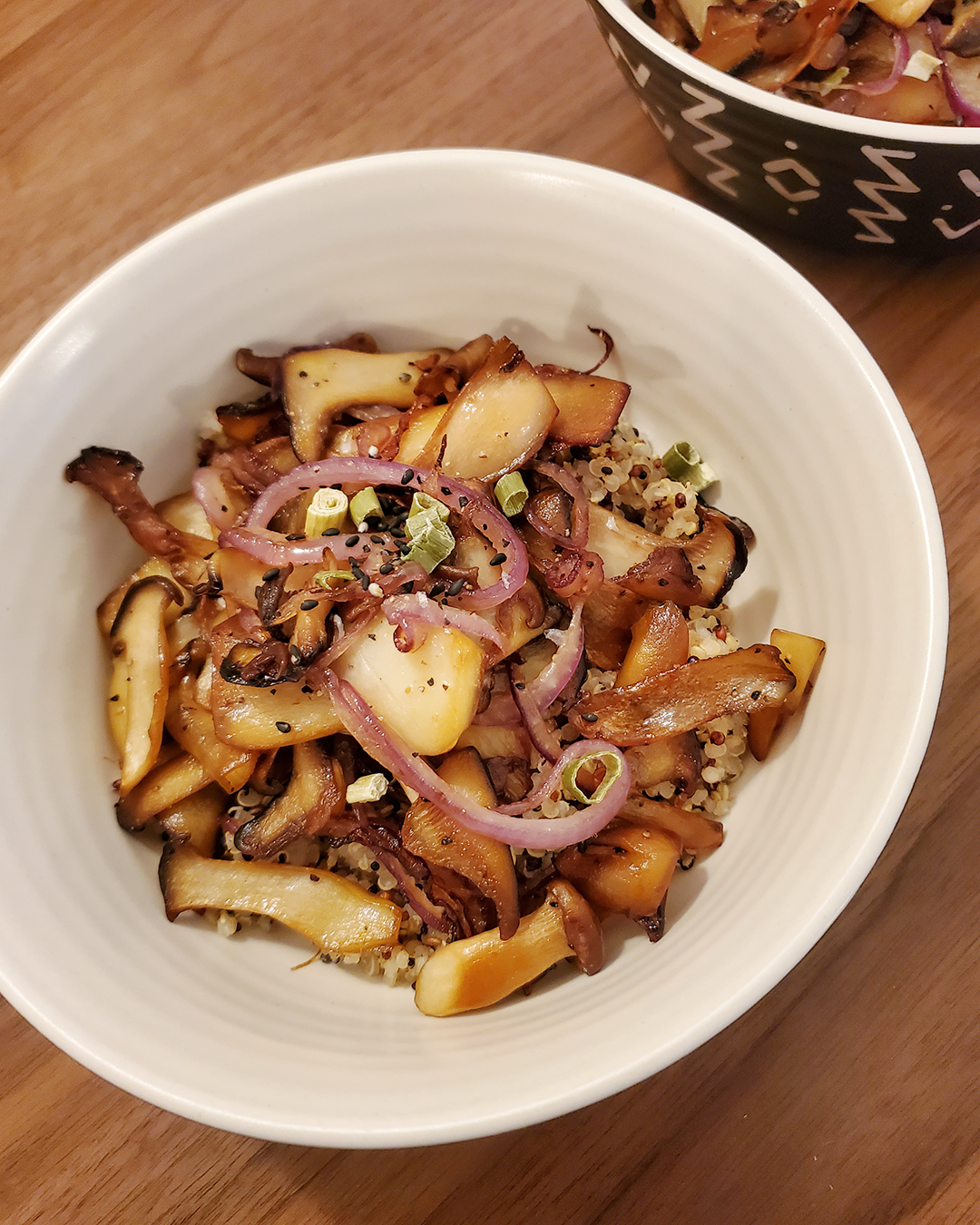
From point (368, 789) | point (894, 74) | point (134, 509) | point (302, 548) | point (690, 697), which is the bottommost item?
point (690, 697)

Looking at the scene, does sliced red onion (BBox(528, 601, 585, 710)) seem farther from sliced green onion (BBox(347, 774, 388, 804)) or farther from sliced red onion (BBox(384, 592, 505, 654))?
sliced green onion (BBox(347, 774, 388, 804))

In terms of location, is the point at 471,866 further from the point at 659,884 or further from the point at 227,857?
the point at 227,857

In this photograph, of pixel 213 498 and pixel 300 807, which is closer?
pixel 300 807

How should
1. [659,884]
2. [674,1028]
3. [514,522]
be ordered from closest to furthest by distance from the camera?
[674,1028], [659,884], [514,522]

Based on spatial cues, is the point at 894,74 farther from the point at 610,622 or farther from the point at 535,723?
the point at 535,723

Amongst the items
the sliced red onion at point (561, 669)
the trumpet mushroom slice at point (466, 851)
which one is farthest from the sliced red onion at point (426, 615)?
the trumpet mushroom slice at point (466, 851)

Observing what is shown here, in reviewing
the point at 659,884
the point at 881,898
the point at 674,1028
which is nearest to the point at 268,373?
the point at 659,884

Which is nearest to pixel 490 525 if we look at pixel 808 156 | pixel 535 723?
pixel 535 723
